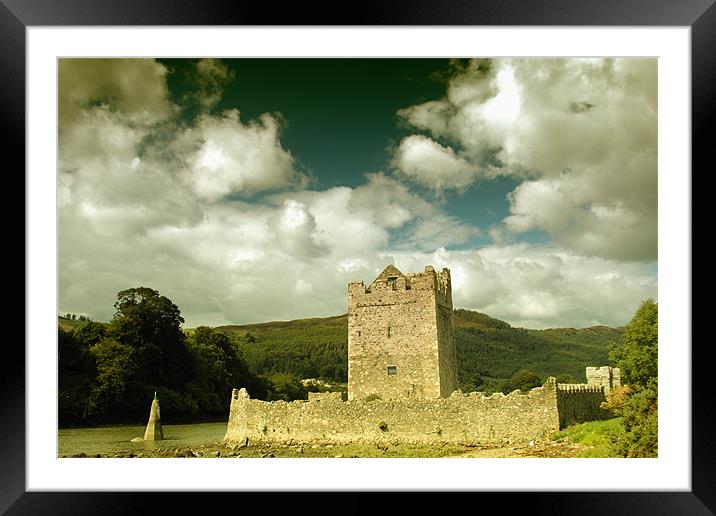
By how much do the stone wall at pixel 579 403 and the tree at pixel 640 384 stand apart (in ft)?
2.32

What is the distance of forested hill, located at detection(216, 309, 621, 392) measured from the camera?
28.7m

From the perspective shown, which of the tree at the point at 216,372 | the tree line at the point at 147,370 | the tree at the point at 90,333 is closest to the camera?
the tree line at the point at 147,370

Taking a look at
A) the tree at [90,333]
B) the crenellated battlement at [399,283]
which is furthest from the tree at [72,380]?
the crenellated battlement at [399,283]

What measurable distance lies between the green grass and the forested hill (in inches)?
368

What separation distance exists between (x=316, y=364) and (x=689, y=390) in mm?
25265

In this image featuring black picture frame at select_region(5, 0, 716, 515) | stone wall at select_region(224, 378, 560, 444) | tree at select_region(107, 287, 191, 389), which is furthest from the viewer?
tree at select_region(107, 287, 191, 389)

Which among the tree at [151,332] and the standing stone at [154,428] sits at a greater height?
the tree at [151,332]

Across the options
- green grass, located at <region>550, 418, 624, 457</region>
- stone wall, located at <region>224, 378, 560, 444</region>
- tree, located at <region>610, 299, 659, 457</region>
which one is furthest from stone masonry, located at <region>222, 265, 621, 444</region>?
tree, located at <region>610, 299, 659, 457</region>

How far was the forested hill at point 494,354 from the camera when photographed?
94.2 ft

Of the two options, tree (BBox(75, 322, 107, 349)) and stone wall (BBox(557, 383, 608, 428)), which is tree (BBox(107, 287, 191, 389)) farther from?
stone wall (BBox(557, 383, 608, 428))
